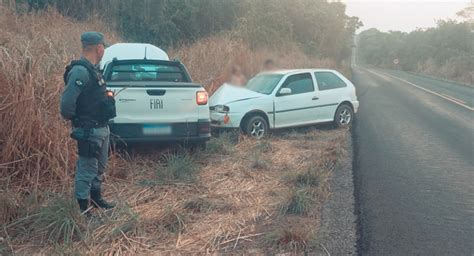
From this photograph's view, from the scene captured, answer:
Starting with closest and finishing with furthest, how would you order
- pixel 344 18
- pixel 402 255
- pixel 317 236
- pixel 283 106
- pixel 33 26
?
pixel 402 255
pixel 317 236
pixel 283 106
pixel 33 26
pixel 344 18

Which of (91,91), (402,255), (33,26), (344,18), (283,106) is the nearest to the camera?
(402,255)

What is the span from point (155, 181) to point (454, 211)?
3.63 meters

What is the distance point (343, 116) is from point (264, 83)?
2089 mm

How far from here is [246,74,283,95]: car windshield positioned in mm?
9977

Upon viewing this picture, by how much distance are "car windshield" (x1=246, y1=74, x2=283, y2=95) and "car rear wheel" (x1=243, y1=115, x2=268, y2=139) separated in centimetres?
72

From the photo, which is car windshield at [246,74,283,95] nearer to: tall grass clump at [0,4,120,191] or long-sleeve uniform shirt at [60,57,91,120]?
tall grass clump at [0,4,120,191]

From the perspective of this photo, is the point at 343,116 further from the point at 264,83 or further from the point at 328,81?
the point at 264,83

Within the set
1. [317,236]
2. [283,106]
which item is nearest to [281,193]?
[317,236]

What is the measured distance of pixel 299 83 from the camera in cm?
1019

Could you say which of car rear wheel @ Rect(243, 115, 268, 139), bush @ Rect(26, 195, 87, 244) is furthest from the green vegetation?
bush @ Rect(26, 195, 87, 244)

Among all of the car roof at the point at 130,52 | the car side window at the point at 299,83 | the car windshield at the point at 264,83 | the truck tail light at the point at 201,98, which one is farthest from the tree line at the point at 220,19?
the truck tail light at the point at 201,98

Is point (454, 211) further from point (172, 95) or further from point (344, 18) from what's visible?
point (344, 18)

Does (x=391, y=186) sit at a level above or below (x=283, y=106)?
below

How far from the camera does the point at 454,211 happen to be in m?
4.97
